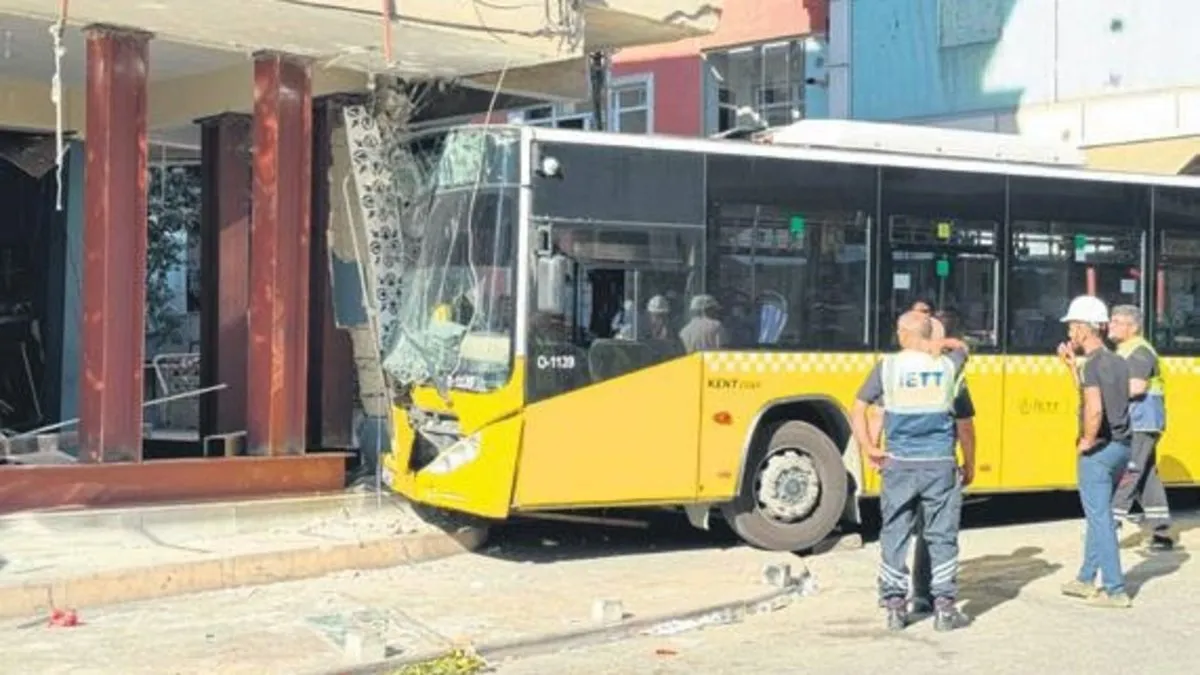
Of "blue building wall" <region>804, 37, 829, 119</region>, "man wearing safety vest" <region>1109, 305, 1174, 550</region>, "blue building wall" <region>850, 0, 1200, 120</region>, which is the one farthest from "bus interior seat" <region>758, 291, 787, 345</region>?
"blue building wall" <region>804, 37, 829, 119</region>

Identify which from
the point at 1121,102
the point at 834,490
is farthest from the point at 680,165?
the point at 1121,102

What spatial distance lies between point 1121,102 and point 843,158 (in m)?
9.78

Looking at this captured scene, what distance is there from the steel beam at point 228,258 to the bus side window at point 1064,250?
24.8 feet

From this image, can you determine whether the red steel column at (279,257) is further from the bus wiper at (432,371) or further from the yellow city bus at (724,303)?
the bus wiper at (432,371)

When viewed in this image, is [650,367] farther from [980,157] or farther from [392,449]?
[980,157]

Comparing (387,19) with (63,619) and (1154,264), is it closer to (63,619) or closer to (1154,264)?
(63,619)

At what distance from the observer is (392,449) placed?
11.4 m

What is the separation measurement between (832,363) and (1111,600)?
2.93 meters

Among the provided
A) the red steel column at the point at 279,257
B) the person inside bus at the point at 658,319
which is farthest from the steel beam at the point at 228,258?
the person inside bus at the point at 658,319

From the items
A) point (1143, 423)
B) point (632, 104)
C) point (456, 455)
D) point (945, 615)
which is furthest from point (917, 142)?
point (632, 104)

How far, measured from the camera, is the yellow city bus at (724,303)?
402 inches

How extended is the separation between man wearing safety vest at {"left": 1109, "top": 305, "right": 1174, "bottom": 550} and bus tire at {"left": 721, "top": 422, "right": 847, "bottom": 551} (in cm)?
213

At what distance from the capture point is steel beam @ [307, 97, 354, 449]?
14375 millimetres

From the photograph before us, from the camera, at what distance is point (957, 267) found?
11914 mm
